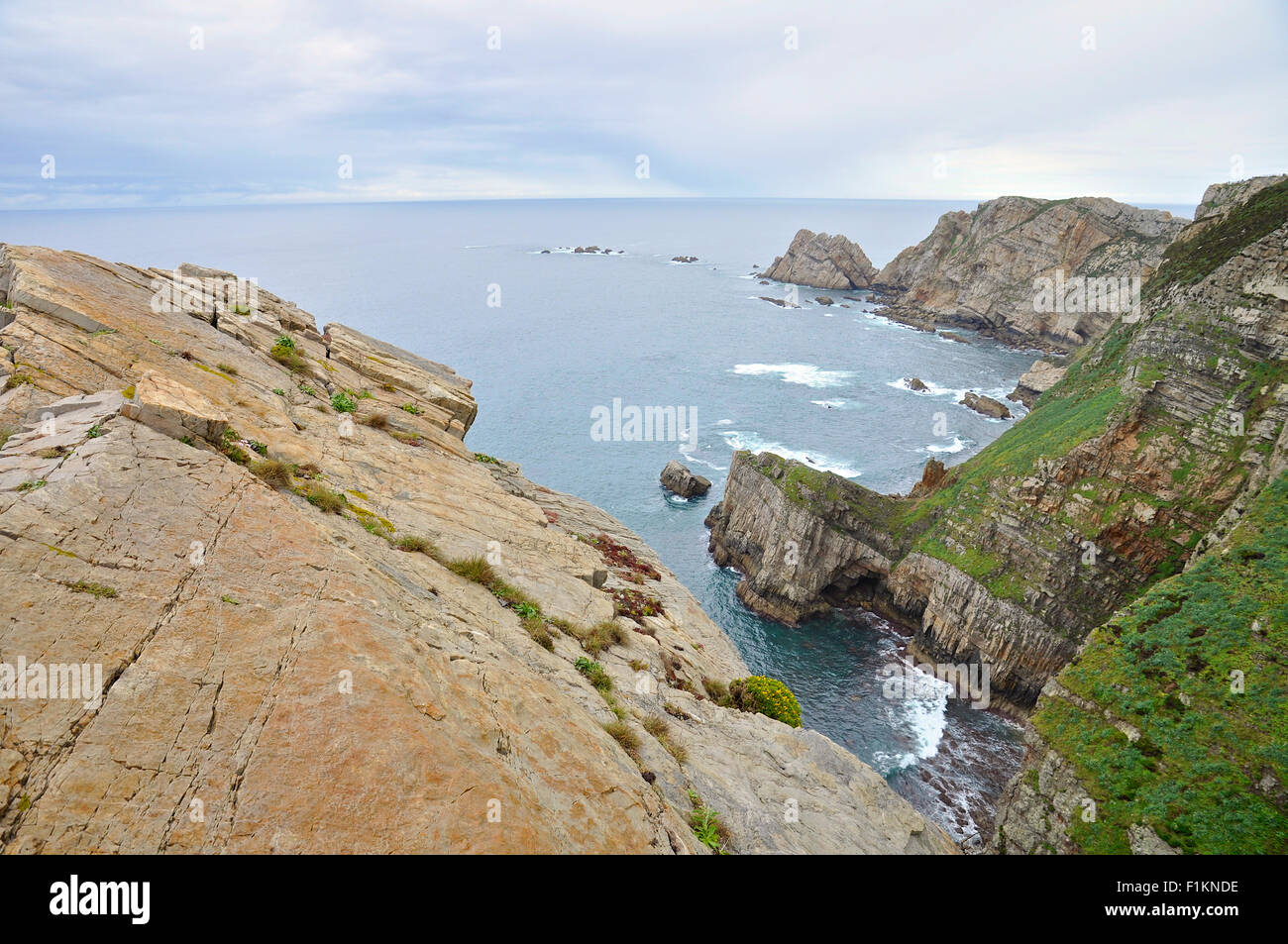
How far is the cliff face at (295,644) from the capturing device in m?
9.58

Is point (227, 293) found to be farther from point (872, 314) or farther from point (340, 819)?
point (872, 314)

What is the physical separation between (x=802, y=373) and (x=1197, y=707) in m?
103

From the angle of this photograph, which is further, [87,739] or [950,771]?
[950,771]

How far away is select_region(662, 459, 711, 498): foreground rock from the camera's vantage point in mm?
82750

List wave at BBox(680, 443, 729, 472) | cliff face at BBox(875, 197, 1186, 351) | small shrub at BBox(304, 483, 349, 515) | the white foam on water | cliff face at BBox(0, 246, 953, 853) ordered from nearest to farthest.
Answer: cliff face at BBox(0, 246, 953, 853) → small shrub at BBox(304, 483, 349, 515) → wave at BBox(680, 443, 729, 472) → the white foam on water → cliff face at BBox(875, 197, 1186, 351)

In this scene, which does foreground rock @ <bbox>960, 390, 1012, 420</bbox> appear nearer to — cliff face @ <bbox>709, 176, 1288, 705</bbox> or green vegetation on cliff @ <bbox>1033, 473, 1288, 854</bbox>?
cliff face @ <bbox>709, 176, 1288, 705</bbox>

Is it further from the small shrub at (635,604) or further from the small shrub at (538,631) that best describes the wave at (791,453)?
the small shrub at (538,631)

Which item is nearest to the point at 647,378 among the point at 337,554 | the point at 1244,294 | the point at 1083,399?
the point at 1083,399

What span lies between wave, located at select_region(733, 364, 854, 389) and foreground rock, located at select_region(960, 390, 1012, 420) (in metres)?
22.9

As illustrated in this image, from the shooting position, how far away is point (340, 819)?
9.64 meters

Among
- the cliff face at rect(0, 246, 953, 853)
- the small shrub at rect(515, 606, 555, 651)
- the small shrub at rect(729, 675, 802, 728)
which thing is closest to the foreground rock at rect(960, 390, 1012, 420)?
the small shrub at rect(729, 675, 802, 728)

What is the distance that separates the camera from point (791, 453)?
9169 cm

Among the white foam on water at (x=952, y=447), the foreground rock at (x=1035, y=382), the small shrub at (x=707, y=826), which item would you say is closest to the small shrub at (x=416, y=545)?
the small shrub at (x=707, y=826)
